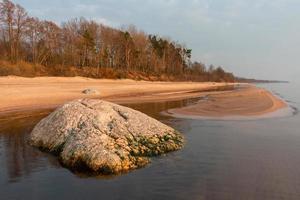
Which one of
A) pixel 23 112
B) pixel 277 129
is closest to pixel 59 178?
pixel 277 129

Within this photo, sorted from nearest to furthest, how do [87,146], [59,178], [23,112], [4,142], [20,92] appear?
[59,178] < [87,146] < [4,142] < [23,112] < [20,92]

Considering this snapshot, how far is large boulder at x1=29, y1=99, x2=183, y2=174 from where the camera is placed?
984 centimetres

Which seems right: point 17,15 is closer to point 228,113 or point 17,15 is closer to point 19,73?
point 19,73

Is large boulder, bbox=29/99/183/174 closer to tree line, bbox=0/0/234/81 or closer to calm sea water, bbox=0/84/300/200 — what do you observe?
calm sea water, bbox=0/84/300/200

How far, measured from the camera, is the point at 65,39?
76375 mm

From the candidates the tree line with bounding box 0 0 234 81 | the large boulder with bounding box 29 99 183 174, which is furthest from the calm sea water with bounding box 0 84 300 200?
the tree line with bounding box 0 0 234 81

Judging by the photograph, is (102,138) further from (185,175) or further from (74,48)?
(74,48)

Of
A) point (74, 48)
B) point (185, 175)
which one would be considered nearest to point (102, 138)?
point (185, 175)

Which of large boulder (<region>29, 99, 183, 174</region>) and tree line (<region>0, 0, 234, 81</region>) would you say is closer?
large boulder (<region>29, 99, 183, 174</region>)

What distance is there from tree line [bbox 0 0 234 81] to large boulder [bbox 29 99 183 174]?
125 ft

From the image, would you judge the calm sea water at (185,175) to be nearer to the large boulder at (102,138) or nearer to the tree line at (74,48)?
the large boulder at (102,138)

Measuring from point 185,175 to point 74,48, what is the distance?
71391 mm

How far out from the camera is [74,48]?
77.0 m

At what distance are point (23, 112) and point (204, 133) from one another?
1313cm
